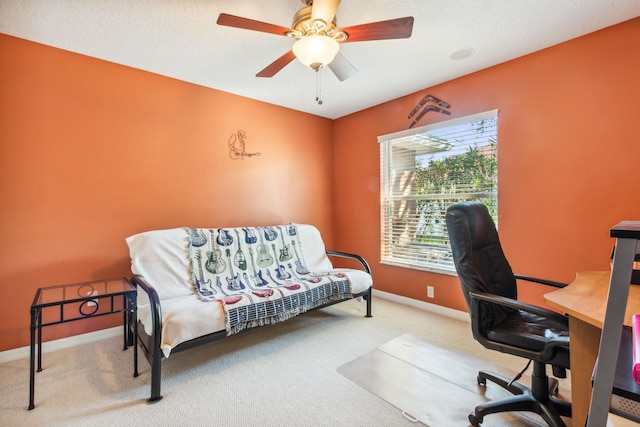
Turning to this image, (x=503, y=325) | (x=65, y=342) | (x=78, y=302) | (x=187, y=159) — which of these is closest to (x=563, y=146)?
(x=503, y=325)

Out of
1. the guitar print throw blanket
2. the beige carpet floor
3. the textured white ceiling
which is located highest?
the textured white ceiling

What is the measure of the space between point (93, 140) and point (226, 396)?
2.33 meters

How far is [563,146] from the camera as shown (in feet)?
7.70

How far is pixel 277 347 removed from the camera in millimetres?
2457

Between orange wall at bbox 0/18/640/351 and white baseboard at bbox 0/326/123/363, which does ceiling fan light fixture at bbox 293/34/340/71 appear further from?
white baseboard at bbox 0/326/123/363

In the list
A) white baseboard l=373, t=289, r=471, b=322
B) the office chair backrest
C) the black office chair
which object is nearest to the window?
white baseboard l=373, t=289, r=471, b=322

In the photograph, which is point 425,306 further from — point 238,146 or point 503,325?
point 238,146

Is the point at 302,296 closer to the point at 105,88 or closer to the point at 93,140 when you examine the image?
the point at 93,140

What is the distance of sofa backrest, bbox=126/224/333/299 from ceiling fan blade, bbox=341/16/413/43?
6.66ft

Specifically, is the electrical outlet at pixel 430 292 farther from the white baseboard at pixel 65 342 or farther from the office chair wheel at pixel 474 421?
the white baseboard at pixel 65 342

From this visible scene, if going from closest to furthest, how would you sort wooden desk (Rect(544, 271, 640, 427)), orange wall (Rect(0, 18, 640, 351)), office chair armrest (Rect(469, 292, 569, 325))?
wooden desk (Rect(544, 271, 640, 427)), office chair armrest (Rect(469, 292, 569, 325)), orange wall (Rect(0, 18, 640, 351))

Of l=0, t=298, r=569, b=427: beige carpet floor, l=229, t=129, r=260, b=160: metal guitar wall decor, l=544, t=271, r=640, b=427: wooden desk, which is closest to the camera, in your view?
l=544, t=271, r=640, b=427: wooden desk

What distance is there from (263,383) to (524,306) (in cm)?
160

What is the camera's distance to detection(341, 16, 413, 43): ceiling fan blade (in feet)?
5.15
